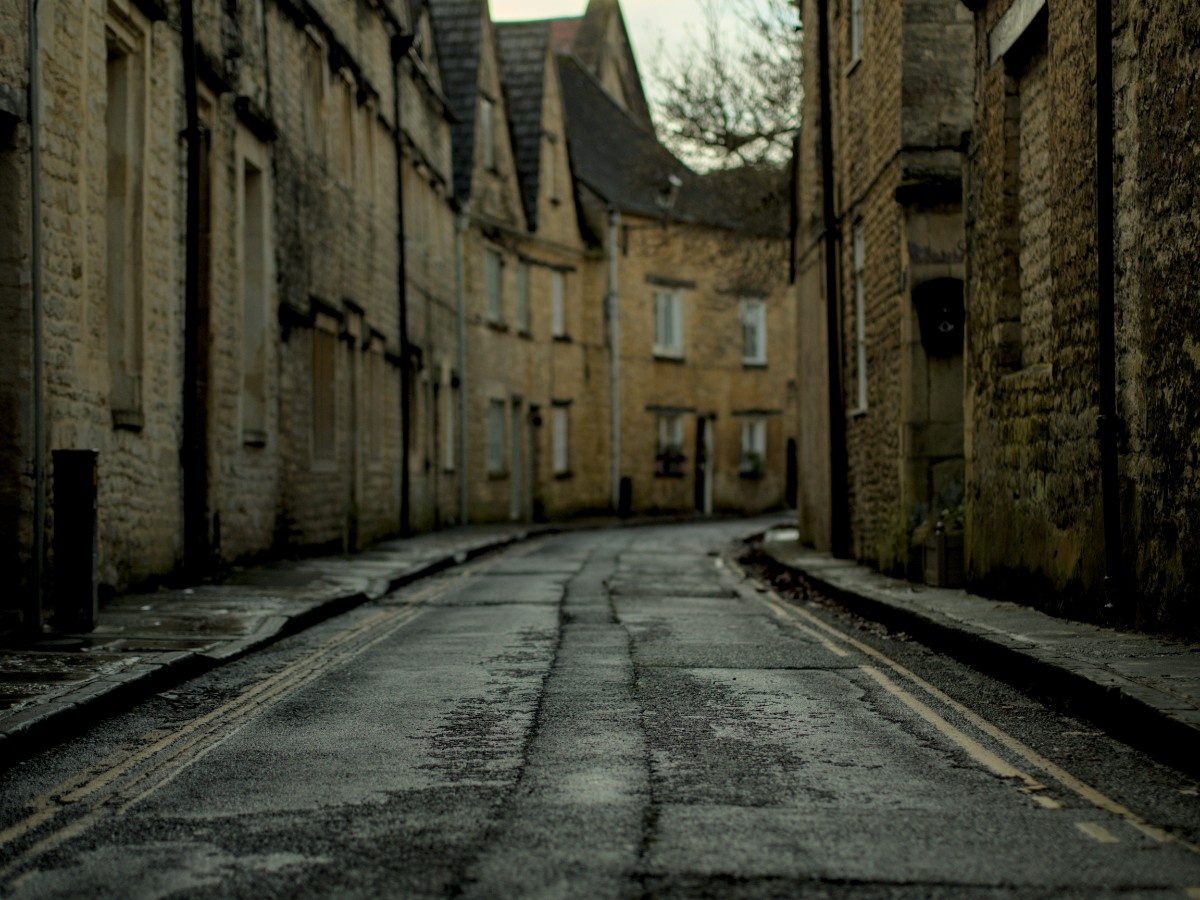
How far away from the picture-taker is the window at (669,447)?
41375 mm

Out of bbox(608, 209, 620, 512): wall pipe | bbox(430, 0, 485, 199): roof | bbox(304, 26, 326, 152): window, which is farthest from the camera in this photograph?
bbox(608, 209, 620, 512): wall pipe

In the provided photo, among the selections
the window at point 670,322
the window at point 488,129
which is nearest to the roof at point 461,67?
the window at point 488,129

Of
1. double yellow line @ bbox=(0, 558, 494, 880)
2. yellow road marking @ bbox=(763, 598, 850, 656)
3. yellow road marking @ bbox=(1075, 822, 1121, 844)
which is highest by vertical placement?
yellow road marking @ bbox=(763, 598, 850, 656)

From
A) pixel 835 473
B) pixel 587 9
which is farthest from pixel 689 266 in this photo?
pixel 835 473

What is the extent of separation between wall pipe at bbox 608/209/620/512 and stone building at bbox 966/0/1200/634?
2608cm

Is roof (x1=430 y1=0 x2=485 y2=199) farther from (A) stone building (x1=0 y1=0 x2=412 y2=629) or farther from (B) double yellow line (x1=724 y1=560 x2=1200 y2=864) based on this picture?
(B) double yellow line (x1=724 y1=560 x2=1200 y2=864)

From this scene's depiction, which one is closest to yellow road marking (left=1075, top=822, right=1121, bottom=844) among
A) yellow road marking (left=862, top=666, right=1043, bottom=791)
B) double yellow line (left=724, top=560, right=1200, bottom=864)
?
double yellow line (left=724, top=560, right=1200, bottom=864)

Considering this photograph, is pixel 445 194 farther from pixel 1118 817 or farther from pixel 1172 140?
pixel 1118 817

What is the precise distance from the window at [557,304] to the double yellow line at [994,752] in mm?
27347

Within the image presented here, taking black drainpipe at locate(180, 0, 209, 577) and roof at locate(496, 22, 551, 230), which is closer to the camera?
black drainpipe at locate(180, 0, 209, 577)

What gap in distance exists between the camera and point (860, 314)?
18.9 meters

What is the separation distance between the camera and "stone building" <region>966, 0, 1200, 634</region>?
29.0 ft

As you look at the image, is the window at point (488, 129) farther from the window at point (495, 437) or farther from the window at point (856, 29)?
the window at point (856, 29)

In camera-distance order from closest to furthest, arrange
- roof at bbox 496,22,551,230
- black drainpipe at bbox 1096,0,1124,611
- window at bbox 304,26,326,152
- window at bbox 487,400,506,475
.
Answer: black drainpipe at bbox 1096,0,1124,611
window at bbox 304,26,326,152
window at bbox 487,400,506,475
roof at bbox 496,22,551,230
